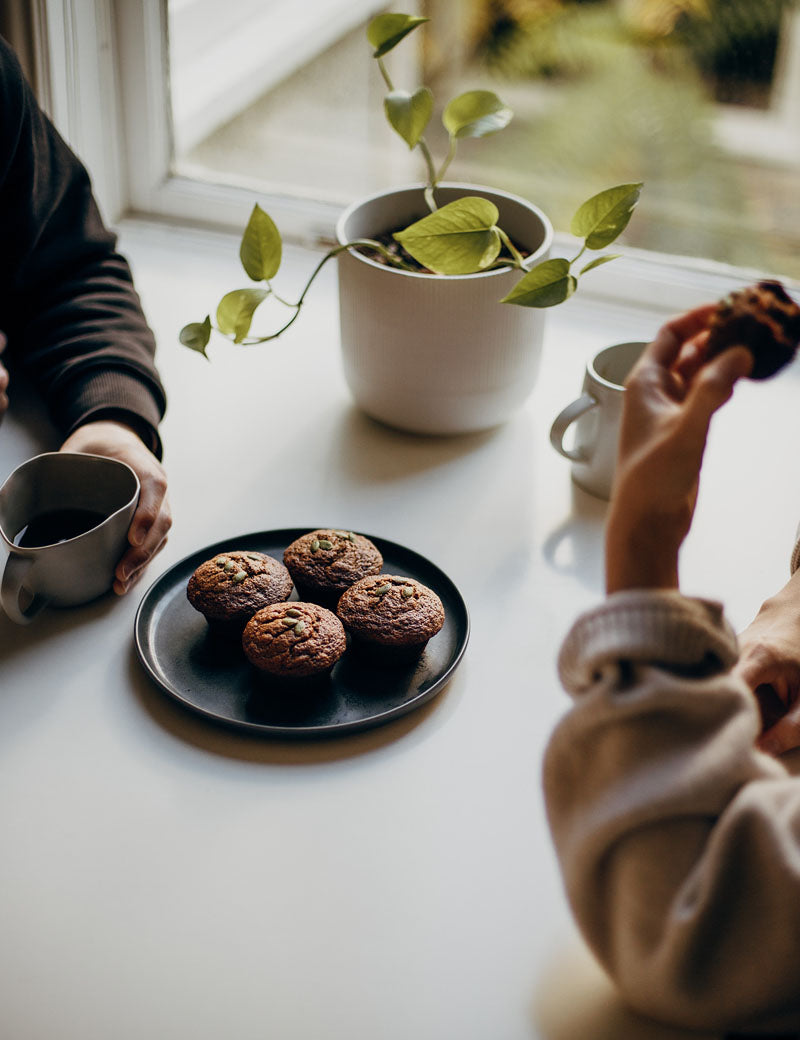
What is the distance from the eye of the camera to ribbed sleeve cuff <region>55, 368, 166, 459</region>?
3.21 ft

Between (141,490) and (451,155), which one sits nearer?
(141,490)

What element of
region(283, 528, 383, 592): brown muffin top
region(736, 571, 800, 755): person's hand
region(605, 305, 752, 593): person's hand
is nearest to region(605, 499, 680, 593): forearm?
region(605, 305, 752, 593): person's hand

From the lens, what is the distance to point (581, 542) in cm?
95

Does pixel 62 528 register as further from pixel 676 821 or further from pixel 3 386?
pixel 676 821

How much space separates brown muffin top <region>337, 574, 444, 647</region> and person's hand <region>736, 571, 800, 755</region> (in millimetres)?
235

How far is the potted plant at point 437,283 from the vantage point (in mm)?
898

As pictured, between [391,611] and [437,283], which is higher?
[437,283]

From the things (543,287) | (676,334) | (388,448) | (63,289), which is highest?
(676,334)

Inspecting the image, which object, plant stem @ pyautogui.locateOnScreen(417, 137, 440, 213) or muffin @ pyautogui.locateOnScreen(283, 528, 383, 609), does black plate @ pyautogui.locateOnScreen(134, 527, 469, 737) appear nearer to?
muffin @ pyautogui.locateOnScreen(283, 528, 383, 609)

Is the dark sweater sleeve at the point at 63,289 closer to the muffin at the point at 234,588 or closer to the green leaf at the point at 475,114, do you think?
the muffin at the point at 234,588

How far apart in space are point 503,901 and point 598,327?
0.87 metres

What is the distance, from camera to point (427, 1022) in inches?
22.2

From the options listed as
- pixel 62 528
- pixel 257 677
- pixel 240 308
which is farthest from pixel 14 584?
pixel 240 308

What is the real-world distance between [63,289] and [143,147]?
0.48 m
